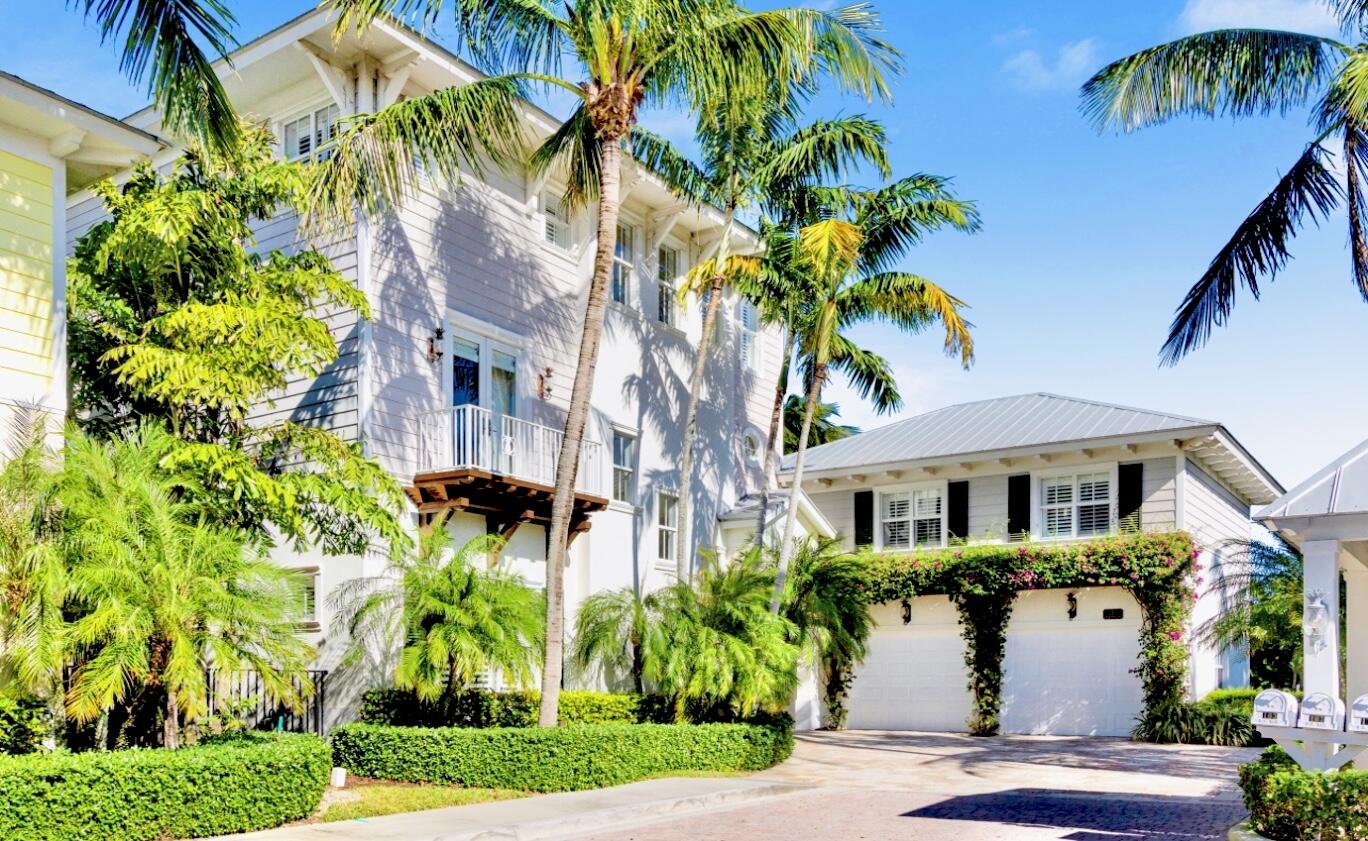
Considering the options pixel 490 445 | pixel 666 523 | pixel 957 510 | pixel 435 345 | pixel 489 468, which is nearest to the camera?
pixel 489 468

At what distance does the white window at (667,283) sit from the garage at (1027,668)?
25.9 ft

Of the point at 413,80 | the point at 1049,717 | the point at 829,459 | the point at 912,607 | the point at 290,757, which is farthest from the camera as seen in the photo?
the point at 829,459

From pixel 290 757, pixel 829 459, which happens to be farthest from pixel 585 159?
pixel 829 459

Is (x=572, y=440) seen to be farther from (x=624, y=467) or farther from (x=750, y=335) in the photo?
(x=750, y=335)

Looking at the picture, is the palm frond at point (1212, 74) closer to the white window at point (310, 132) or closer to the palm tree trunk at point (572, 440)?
→ the palm tree trunk at point (572, 440)

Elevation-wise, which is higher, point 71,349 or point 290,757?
point 71,349

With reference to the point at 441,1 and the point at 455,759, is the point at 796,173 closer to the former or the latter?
the point at 441,1

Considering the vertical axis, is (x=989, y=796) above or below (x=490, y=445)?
below

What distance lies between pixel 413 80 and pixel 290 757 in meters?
11.7

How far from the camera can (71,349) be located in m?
15.6

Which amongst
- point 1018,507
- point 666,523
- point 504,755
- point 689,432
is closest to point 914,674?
point 1018,507

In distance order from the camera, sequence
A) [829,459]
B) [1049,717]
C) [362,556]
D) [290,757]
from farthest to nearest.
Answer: [829,459] < [1049,717] < [362,556] < [290,757]

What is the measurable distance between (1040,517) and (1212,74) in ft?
39.8

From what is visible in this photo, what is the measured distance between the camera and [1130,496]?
25.5m
